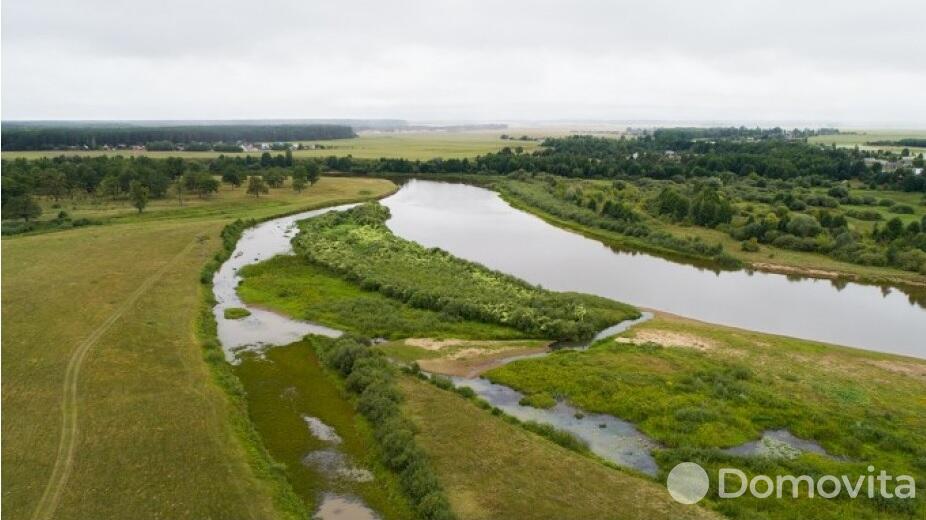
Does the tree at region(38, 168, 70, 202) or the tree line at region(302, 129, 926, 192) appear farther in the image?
the tree line at region(302, 129, 926, 192)

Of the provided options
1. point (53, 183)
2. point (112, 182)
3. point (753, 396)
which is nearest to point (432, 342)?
point (753, 396)

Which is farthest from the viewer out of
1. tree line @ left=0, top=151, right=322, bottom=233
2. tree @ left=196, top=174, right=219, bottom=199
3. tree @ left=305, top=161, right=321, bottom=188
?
tree @ left=305, top=161, right=321, bottom=188

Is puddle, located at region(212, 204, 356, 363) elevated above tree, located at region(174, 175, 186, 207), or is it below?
below

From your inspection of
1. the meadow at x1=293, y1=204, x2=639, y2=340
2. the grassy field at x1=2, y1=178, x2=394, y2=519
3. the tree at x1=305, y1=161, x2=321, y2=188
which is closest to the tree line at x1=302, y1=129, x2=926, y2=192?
the tree at x1=305, y1=161, x2=321, y2=188

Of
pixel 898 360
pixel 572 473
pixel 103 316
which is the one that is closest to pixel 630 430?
pixel 572 473

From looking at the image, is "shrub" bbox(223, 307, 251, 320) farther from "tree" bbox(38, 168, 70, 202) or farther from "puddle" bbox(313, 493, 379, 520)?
"tree" bbox(38, 168, 70, 202)

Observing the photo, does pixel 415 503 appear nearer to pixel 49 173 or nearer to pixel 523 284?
pixel 523 284

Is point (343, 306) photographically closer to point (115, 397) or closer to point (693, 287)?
point (115, 397)
